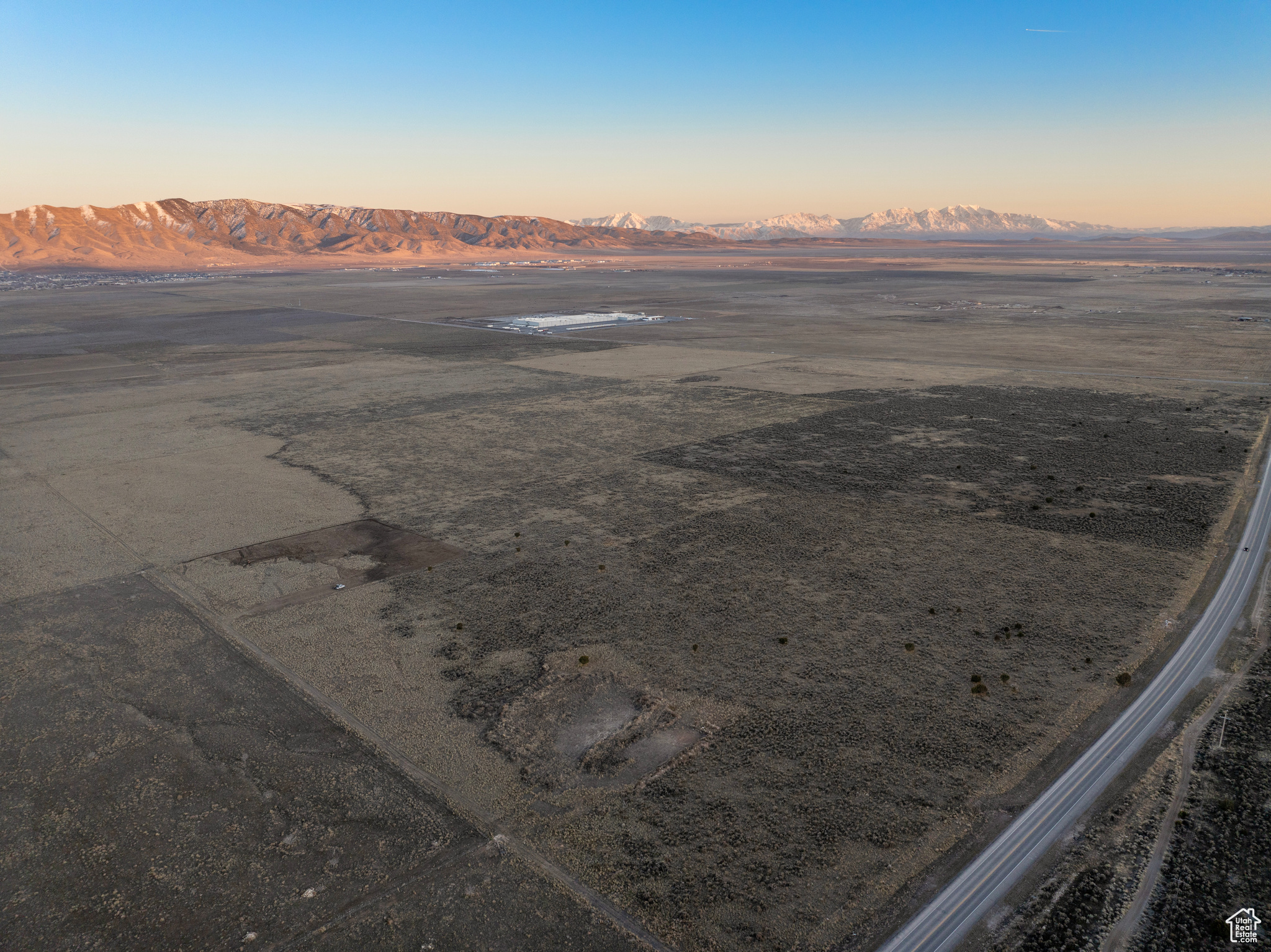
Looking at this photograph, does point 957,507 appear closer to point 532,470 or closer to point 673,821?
point 532,470

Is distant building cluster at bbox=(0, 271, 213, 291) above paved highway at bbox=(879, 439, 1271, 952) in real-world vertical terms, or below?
above

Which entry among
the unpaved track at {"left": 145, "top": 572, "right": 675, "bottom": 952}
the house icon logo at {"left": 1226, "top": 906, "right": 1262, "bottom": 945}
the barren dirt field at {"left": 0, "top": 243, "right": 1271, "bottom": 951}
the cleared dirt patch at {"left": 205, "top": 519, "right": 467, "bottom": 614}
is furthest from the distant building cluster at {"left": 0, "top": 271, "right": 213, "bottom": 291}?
the house icon logo at {"left": 1226, "top": 906, "right": 1262, "bottom": 945}

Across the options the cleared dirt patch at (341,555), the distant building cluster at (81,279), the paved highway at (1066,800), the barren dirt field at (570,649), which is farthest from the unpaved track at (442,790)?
the distant building cluster at (81,279)

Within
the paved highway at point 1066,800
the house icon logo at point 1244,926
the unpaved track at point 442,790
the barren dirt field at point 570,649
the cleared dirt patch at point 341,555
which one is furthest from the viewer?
the cleared dirt patch at point 341,555

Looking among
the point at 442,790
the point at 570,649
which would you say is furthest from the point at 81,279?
the point at 442,790

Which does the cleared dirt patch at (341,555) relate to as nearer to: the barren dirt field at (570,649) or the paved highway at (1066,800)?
the barren dirt field at (570,649)

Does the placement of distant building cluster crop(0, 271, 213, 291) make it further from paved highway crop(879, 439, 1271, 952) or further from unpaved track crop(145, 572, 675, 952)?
paved highway crop(879, 439, 1271, 952)

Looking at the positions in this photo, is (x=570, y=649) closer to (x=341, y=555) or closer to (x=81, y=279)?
(x=341, y=555)
